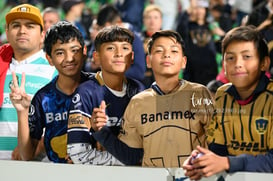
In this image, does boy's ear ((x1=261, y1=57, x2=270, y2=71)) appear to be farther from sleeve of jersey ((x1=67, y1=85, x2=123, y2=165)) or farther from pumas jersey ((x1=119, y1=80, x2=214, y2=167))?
sleeve of jersey ((x1=67, y1=85, x2=123, y2=165))

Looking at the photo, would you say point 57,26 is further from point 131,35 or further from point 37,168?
point 37,168

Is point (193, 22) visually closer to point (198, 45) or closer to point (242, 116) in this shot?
point (198, 45)

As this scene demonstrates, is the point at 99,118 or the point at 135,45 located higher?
the point at 135,45

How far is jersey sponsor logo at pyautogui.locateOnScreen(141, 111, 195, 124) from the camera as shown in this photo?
8.63ft

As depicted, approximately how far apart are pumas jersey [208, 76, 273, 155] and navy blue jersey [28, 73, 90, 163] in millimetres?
689

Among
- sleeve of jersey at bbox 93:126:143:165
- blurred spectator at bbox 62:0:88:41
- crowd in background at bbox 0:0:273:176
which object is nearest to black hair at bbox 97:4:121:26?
crowd in background at bbox 0:0:273:176

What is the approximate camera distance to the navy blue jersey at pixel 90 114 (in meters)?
2.73

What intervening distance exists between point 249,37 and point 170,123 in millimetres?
517

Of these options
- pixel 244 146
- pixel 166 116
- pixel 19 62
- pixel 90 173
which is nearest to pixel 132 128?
pixel 166 116

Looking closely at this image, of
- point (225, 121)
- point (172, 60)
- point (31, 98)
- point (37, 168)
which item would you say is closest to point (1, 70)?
point (31, 98)

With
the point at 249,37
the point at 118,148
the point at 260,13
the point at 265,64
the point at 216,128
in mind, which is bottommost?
the point at 118,148

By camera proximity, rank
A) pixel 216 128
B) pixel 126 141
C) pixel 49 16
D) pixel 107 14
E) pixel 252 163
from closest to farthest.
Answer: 1. pixel 252 163
2. pixel 216 128
3. pixel 126 141
4. pixel 107 14
5. pixel 49 16

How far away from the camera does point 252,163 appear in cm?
247

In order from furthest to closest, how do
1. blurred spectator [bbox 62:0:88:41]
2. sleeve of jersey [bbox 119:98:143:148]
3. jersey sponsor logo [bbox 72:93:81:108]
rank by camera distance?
blurred spectator [bbox 62:0:88:41], jersey sponsor logo [bbox 72:93:81:108], sleeve of jersey [bbox 119:98:143:148]
